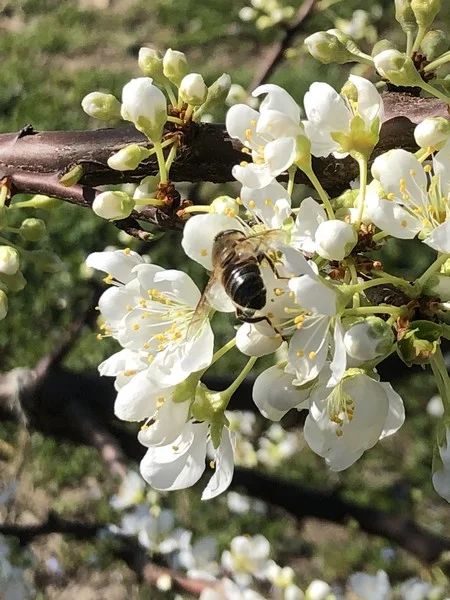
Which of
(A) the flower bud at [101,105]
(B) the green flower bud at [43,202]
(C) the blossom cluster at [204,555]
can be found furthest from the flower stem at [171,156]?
(C) the blossom cluster at [204,555]

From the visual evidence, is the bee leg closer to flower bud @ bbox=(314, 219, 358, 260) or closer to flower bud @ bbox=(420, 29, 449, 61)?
flower bud @ bbox=(314, 219, 358, 260)

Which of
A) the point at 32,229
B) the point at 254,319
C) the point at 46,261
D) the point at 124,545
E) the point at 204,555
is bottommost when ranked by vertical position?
the point at 204,555

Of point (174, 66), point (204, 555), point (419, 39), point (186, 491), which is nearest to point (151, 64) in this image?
point (174, 66)

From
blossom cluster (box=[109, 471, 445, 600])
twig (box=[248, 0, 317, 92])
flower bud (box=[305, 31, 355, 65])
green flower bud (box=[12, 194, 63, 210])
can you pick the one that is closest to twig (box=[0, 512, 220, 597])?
blossom cluster (box=[109, 471, 445, 600])

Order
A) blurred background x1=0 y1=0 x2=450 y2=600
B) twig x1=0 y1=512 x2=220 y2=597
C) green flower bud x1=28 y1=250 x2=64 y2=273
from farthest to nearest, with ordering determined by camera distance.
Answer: blurred background x1=0 y1=0 x2=450 y2=600 < twig x1=0 y1=512 x2=220 y2=597 < green flower bud x1=28 y1=250 x2=64 y2=273

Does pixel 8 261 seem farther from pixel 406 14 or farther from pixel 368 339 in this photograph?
pixel 406 14

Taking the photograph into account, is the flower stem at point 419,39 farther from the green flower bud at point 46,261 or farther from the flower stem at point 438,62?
the green flower bud at point 46,261
